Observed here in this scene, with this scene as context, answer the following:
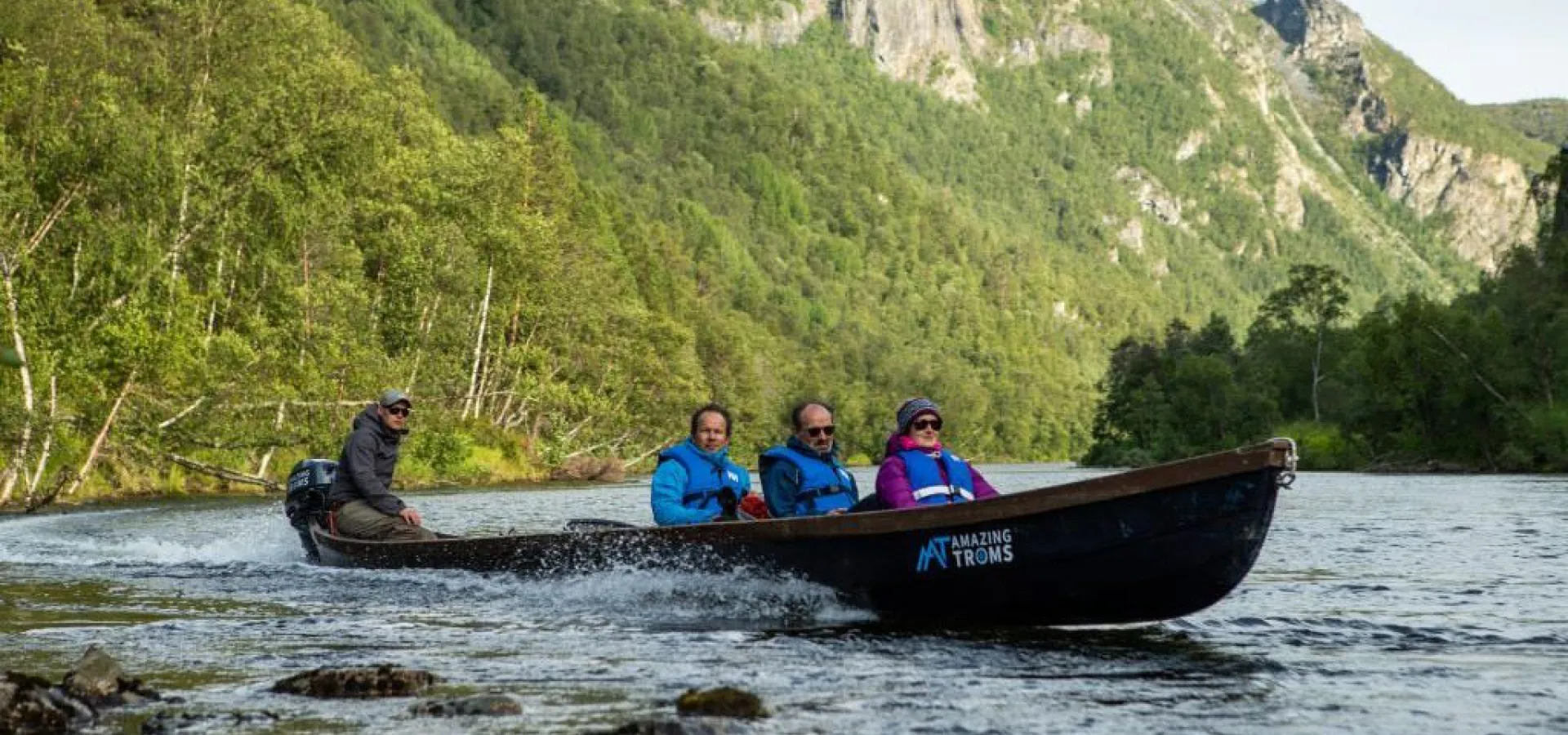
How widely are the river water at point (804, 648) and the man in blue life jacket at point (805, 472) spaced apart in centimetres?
89

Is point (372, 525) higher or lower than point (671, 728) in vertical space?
higher

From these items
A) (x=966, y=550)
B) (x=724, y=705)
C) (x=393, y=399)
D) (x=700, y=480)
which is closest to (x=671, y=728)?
(x=724, y=705)

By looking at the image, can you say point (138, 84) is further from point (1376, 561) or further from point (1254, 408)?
point (1254, 408)

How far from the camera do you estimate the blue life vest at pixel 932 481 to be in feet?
43.7

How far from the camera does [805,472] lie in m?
14.2

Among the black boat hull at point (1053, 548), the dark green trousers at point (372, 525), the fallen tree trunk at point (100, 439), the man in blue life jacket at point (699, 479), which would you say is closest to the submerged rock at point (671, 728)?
the black boat hull at point (1053, 548)

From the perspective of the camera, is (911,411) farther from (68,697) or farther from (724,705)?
(68,697)

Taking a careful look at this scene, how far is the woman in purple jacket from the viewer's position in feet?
43.4

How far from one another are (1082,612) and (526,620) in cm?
469

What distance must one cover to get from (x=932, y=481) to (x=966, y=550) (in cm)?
114

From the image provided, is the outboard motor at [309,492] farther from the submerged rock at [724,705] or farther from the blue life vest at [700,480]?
the submerged rock at [724,705]

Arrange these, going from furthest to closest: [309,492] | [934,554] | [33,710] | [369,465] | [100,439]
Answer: [100,439] → [309,492] → [369,465] → [934,554] → [33,710]

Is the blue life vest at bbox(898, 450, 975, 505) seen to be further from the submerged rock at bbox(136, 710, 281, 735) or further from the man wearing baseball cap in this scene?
the man wearing baseball cap

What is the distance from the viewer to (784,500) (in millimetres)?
14328
